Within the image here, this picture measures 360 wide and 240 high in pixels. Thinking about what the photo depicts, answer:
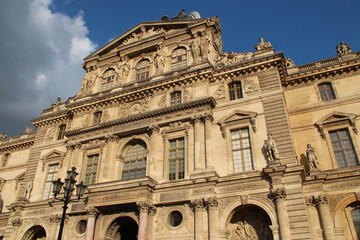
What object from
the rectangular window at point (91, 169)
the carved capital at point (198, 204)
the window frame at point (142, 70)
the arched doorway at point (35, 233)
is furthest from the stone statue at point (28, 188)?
the carved capital at point (198, 204)

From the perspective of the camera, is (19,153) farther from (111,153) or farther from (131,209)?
(131,209)

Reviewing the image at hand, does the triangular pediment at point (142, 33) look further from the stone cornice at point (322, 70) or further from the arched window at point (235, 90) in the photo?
the stone cornice at point (322, 70)

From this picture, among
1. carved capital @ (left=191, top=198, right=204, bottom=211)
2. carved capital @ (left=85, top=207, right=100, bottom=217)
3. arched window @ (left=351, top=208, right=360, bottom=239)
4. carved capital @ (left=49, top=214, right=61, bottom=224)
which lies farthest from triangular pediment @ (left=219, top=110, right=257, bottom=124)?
carved capital @ (left=49, top=214, right=61, bottom=224)

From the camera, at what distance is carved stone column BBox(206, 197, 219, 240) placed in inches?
773

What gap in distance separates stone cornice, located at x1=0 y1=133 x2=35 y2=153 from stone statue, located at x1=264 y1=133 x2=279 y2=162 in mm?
28672

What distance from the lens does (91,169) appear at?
1073 inches

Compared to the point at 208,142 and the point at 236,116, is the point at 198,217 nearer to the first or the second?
the point at 208,142

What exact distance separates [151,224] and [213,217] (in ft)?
14.7

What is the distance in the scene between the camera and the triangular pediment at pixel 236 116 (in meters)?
23.3

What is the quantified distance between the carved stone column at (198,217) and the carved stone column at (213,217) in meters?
0.55

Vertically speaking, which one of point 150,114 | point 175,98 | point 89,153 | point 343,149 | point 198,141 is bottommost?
point 343,149

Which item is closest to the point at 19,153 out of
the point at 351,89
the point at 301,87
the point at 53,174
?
the point at 53,174

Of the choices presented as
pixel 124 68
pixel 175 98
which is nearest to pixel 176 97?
pixel 175 98

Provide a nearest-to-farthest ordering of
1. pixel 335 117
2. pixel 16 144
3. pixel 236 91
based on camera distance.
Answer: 1. pixel 335 117
2. pixel 236 91
3. pixel 16 144
